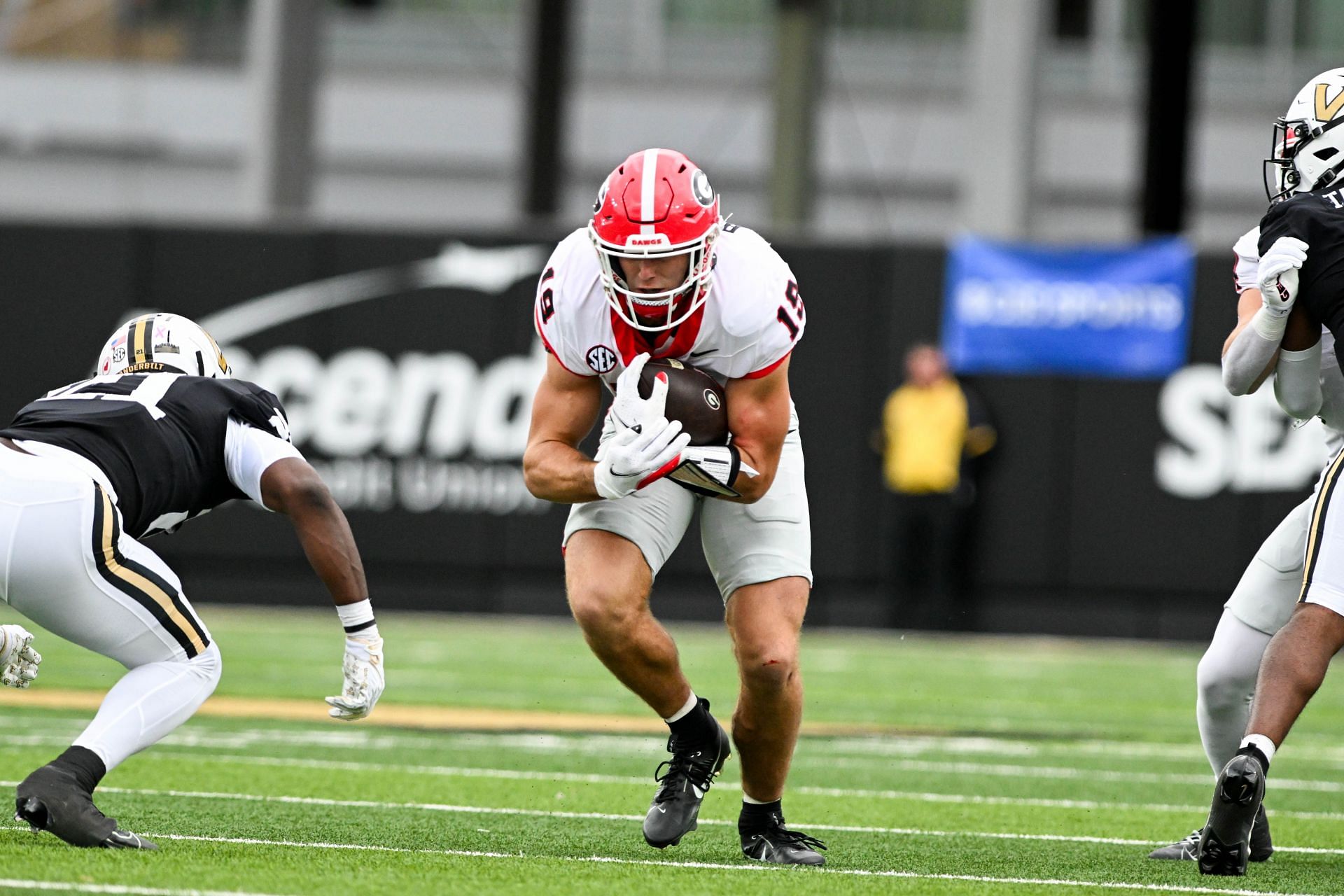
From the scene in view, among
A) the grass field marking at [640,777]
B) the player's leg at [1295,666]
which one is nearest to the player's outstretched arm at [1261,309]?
the player's leg at [1295,666]

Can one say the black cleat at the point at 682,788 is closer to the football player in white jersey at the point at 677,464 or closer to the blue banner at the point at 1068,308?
the football player in white jersey at the point at 677,464

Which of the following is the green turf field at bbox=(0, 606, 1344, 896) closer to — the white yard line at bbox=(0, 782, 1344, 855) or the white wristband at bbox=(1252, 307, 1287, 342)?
the white yard line at bbox=(0, 782, 1344, 855)

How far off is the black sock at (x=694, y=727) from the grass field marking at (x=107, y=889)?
131 centimetres

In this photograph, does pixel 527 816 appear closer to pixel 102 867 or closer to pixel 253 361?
pixel 102 867

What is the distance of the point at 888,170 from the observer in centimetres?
2503

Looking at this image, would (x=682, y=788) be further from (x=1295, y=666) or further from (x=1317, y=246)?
(x=1317, y=246)

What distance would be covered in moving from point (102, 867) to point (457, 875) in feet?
2.40

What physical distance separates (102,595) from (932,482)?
8.82 m

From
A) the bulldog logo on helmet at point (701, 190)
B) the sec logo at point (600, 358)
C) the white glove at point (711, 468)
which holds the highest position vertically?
the bulldog logo on helmet at point (701, 190)

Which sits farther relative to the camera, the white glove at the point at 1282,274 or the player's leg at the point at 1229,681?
the player's leg at the point at 1229,681

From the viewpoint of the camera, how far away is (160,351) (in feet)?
14.5

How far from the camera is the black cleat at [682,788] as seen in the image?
14.6 feet

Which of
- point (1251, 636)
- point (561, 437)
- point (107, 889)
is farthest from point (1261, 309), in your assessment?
point (107, 889)

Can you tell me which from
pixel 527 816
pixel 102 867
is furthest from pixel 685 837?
pixel 102 867
